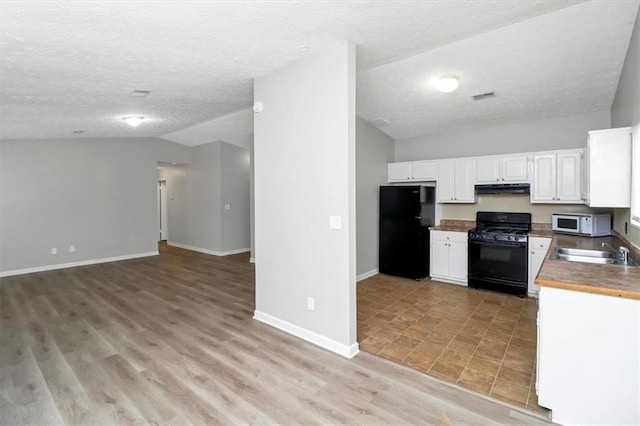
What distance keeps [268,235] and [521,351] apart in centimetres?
262

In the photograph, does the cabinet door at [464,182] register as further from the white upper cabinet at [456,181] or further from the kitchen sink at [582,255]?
the kitchen sink at [582,255]

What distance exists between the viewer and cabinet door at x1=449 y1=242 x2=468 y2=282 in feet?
16.0

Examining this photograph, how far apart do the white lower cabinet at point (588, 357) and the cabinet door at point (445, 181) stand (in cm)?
343

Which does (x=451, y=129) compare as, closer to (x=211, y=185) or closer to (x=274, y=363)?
(x=274, y=363)

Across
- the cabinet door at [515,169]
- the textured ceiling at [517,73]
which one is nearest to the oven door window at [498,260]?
the cabinet door at [515,169]

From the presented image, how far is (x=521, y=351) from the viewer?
2826 mm

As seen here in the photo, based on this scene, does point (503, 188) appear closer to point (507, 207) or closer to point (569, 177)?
point (507, 207)

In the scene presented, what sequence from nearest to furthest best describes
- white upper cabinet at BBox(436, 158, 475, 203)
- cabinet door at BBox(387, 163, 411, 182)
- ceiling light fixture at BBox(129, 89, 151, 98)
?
1. ceiling light fixture at BBox(129, 89, 151, 98)
2. white upper cabinet at BBox(436, 158, 475, 203)
3. cabinet door at BBox(387, 163, 411, 182)

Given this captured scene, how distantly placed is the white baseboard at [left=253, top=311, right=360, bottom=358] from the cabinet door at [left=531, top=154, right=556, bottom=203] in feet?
11.2

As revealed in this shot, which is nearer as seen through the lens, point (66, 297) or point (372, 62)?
point (372, 62)

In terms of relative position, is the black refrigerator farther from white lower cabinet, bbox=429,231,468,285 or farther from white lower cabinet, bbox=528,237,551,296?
white lower cabinet, bbox=528,237,551,296

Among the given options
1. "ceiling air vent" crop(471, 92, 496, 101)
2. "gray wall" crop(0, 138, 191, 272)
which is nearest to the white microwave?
"ceiling air vent" crop(471, 92, 496, 101)

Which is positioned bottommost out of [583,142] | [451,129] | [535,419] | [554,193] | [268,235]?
[535,419]

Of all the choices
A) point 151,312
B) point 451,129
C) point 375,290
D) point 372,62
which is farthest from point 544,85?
point 151,312
